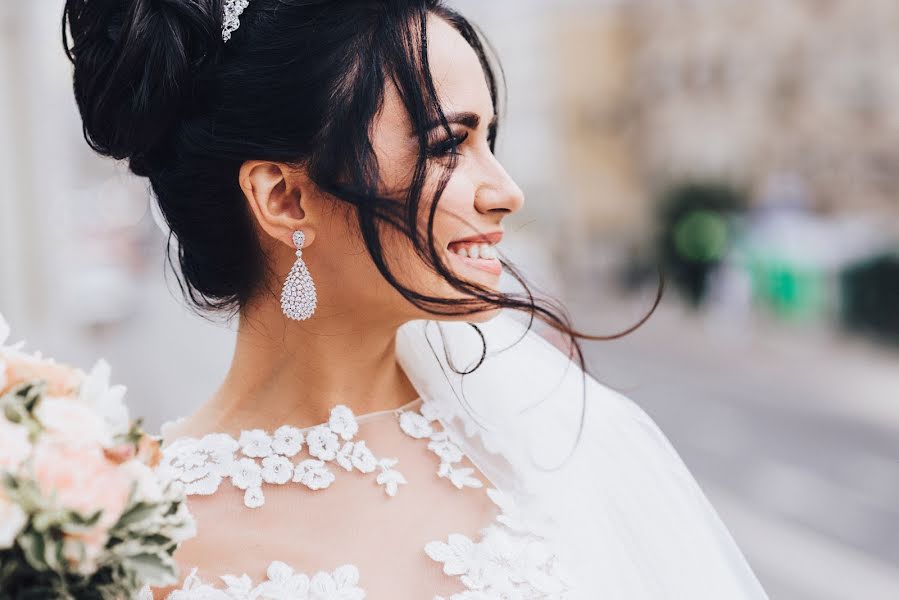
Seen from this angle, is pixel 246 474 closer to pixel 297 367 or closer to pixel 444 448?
pixel 297 367

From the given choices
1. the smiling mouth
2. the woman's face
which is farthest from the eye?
the smiling mouth

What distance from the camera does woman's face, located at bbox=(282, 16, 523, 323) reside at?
1.56 metres

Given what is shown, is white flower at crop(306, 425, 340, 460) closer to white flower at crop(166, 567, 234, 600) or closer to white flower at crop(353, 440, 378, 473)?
white flower at crop(353, 440, 378, 473)

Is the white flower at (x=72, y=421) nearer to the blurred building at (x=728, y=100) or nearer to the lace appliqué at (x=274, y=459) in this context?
the lace appliqué at (x=274, y=459)

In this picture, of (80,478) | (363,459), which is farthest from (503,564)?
(80,478)

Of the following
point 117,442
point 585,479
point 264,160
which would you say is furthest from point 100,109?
point 585,479

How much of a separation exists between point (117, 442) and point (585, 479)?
984mm

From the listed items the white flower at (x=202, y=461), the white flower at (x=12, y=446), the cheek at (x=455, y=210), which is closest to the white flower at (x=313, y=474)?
the white flower at (x=202, y=461)

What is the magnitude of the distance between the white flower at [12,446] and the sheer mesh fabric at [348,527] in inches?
23.4

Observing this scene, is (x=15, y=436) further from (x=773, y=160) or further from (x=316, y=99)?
(x=773, y=160)

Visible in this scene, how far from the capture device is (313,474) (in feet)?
5.58

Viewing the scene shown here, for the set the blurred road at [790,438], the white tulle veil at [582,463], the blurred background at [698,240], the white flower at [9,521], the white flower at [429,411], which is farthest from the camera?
the blurred background at [698,240]

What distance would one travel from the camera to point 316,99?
1.56 meters

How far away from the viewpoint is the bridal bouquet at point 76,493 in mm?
1028
